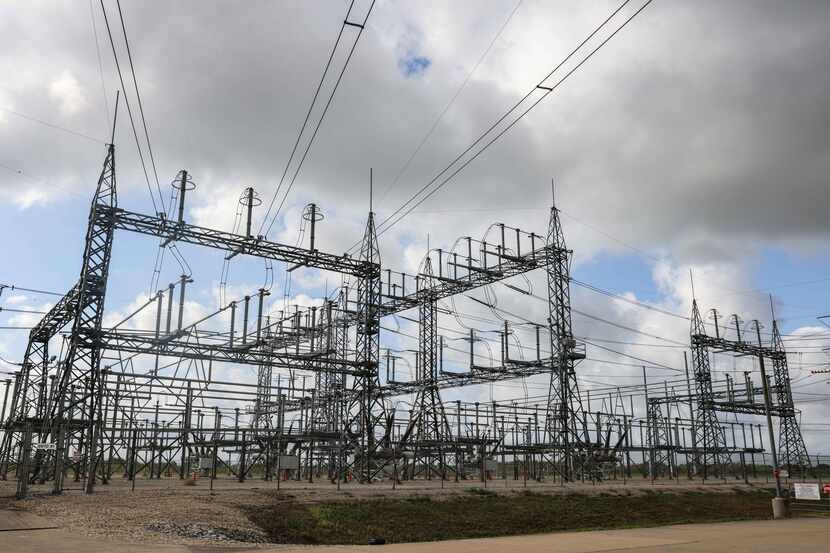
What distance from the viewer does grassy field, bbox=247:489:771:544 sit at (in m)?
17.8

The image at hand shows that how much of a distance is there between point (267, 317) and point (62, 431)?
16.9 meters

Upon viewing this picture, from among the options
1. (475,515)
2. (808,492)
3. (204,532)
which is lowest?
(475,515)

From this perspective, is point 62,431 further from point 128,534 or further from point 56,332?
point 56,332

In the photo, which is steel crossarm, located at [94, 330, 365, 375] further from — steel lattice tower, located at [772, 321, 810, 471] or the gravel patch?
steel lattice tower, located at [772, 321, 810, 471]

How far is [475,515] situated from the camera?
2147cm

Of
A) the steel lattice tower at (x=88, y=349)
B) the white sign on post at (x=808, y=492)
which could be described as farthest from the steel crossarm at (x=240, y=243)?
the white sign on post at (x=808, y=492)

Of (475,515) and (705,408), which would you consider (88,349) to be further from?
(705,408)

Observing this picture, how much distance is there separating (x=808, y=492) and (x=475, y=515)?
38.4 ft

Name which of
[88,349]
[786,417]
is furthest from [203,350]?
[786,417]

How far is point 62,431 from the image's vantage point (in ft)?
68.0

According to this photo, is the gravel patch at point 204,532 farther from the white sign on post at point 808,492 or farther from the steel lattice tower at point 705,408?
the steel lattice tower at point 705,408

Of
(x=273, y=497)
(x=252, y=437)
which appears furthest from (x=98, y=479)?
(x=273, y=497)

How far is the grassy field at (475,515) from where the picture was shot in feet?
58.3

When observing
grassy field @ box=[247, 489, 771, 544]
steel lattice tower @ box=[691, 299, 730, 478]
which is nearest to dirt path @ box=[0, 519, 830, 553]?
grassy field @ box=[247, 489, 771, 544]
